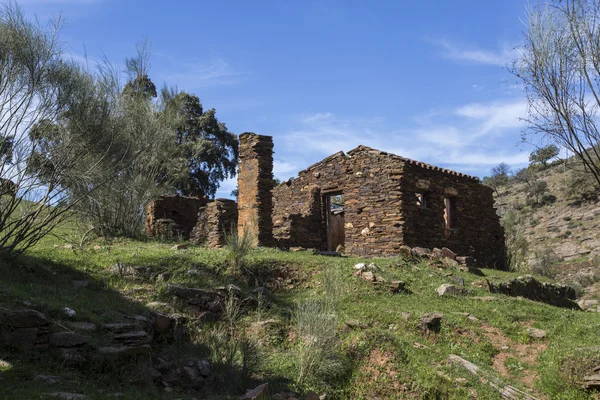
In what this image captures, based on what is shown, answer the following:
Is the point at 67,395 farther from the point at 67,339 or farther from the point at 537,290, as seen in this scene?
the point at 537,290

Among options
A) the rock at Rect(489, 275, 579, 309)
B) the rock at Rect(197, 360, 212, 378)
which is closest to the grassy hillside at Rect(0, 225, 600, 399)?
the rock at Rect(197, 360, 212, 378)

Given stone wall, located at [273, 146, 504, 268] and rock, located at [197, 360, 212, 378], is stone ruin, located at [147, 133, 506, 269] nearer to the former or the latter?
stone wall, located at [273, 146, 504, 268]

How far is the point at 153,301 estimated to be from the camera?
8.95 meters

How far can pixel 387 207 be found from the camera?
16109 mm

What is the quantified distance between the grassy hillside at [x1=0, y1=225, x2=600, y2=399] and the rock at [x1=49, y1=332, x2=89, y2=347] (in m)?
0.13

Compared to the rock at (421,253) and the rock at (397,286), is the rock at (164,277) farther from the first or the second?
the rock at (421,253)

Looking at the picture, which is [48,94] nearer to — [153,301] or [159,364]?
[153,301]

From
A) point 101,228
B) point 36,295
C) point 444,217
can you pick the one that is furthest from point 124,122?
point 444,217

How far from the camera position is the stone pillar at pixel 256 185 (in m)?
16.2

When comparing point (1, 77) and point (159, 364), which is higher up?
point (1, 77)

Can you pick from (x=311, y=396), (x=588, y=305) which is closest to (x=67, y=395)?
(x=311, y=396)

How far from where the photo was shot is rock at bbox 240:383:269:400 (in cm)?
614

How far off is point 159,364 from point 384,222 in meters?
10.4

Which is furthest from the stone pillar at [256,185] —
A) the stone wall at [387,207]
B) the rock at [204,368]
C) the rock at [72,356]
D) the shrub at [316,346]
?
the rock at [72,356]
